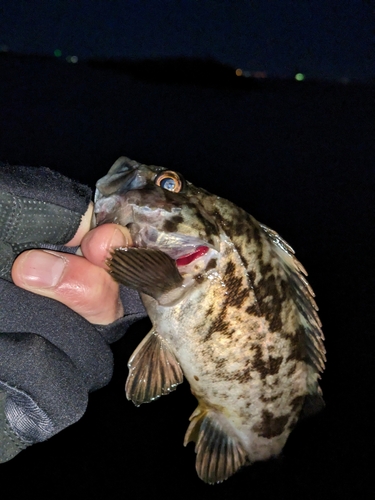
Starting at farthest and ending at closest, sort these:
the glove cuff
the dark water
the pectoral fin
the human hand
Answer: the dark water → the glove cuff → the human hand → the pectoral fin

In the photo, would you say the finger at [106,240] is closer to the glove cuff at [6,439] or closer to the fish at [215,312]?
the fish at [215,312]

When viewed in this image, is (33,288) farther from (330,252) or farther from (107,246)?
(330,252)

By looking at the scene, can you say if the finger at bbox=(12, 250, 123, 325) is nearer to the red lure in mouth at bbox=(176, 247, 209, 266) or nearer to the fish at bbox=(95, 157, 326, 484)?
the fish at bbox=(95, 157, 326, 484)

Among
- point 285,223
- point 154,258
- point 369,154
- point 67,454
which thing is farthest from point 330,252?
point 154,258

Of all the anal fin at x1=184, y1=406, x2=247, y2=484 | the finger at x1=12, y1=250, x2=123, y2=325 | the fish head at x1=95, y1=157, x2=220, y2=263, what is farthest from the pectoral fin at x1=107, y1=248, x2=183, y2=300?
the anal fin at x1=184, y1=406, x2=247, y2=484

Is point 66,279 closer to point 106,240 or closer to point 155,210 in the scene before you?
point 106,240

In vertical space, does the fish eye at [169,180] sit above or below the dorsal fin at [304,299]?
above

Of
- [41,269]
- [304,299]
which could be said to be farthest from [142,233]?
[304,299]

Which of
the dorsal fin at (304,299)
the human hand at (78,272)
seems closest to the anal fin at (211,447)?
the dorsal fin at (304,299)
